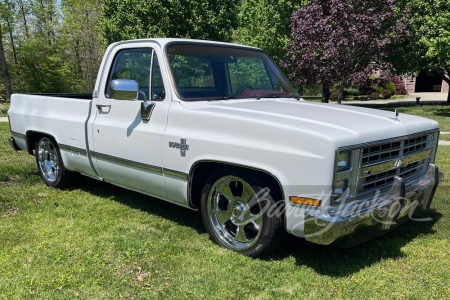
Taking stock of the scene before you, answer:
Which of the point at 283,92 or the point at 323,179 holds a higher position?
the point at 283,92

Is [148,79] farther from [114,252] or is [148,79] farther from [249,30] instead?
[249,30]

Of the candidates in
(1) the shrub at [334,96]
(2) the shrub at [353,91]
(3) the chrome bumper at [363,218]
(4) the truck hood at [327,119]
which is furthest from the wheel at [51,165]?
(2) the shrub at [353,91]

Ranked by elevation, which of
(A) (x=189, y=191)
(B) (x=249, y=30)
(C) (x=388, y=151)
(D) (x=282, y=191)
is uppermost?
(B) (x=249, y=30)

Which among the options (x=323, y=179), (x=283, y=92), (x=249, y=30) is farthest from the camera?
(x=249, y=30)

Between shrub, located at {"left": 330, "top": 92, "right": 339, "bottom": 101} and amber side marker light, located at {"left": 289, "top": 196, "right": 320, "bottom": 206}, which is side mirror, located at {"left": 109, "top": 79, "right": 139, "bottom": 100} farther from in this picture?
shrub, located at {"left": 330, "top": 92, "right": 339, "bottom": 101}

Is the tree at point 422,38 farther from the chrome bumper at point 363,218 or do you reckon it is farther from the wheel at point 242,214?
the wheel at point 242,214

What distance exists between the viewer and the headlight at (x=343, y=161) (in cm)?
299

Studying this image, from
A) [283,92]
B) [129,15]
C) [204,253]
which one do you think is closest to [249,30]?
[129,15]

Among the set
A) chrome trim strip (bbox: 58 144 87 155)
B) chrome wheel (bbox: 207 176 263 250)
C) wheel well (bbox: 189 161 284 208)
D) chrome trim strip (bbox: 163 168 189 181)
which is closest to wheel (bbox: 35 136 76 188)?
chrome trim strip (bbox: 58 144 87 155)

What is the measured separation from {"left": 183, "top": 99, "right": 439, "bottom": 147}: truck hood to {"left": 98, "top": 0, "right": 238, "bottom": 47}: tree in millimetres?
15464

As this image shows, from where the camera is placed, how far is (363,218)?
313 centimetres

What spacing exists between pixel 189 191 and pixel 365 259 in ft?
5.96

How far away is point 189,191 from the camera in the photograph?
3.88 metres

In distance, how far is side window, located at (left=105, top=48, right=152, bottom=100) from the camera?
4.37 m
